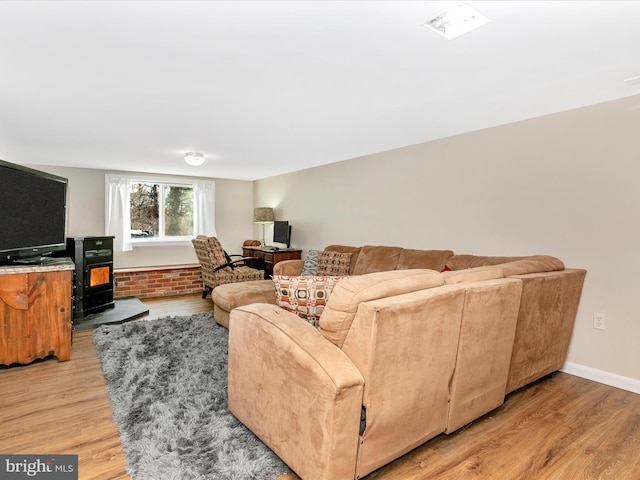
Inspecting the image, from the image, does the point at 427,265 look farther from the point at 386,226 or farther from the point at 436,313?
the point at 436,313

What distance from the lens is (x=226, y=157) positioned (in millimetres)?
4793

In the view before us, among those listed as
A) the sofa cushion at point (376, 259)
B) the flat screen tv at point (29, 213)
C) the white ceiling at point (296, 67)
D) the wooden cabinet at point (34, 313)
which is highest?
the white ceiling at point (296, 67)

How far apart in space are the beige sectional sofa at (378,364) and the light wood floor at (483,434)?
0.12m

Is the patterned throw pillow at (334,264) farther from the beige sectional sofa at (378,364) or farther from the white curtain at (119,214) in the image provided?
the white curtain at (119,214)

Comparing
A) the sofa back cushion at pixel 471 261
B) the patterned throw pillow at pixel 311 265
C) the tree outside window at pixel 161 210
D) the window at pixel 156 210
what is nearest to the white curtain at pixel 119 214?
the window at pixel 156 210

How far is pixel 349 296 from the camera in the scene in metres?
1.49

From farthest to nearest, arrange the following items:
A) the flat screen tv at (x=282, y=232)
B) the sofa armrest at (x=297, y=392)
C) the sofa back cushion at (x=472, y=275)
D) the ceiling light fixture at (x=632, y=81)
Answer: the flat screen tv at (x=282, y=232) < the ceiling light fixture at (x=632, y=81) < the sofa back cushion at (x=472, y=275) < the sofa armrest at (x=297, y=392)

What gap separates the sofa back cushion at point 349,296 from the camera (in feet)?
4.87

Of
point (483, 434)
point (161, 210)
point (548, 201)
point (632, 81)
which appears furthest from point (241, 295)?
point (161, 210)

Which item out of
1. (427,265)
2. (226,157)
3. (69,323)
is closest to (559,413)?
(427,265)

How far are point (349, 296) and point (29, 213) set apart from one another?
2.97 meters

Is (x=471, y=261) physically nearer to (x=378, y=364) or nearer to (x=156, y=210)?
(x=378, y=364)

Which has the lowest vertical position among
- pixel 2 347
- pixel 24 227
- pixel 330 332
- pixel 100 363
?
pixel 100 363

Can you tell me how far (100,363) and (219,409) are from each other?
1430 mm
